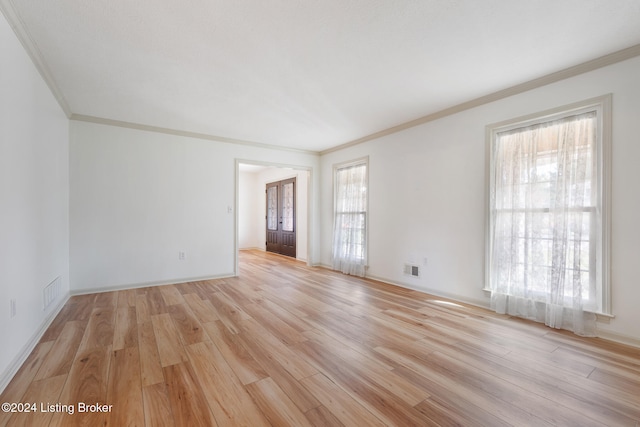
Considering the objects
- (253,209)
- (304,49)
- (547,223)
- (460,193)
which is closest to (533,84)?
(460,193)

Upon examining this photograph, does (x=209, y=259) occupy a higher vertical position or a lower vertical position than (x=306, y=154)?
→ lower

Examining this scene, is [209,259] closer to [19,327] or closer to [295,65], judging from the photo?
[19,327]

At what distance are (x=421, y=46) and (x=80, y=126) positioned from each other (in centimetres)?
464

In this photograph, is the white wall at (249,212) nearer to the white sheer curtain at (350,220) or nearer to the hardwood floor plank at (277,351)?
the white sheer curtain at (350,220)

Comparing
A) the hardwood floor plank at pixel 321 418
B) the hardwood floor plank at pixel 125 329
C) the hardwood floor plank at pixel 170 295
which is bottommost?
the hardwood floor plank at pixel 170 295

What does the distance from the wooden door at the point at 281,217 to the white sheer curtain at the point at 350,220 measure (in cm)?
200

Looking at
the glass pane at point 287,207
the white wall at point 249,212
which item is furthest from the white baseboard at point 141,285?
the white wall at point 249,212

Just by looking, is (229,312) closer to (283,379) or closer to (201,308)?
(201,308)

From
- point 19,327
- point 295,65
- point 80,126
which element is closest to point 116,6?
point 295,65

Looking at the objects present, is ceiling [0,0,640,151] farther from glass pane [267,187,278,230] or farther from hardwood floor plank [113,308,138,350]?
glass pane [267,187,278,230]

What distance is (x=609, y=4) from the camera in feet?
6.22

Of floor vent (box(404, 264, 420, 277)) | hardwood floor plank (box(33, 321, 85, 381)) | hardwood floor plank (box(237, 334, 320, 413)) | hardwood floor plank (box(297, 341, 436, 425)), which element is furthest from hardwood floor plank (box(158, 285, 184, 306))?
floor vent (box(404, 264, 420, 277))

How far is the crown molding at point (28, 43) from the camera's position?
190cm

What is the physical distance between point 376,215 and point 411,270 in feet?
3.71
